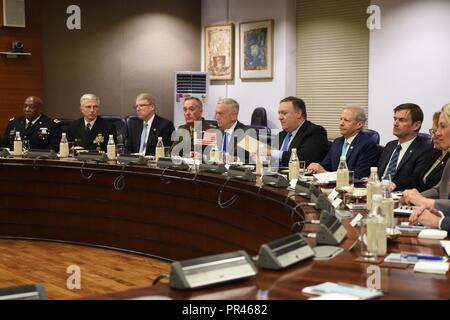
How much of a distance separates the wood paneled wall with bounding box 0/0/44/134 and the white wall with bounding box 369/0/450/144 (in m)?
4.44

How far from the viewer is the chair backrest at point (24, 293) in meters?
1.71

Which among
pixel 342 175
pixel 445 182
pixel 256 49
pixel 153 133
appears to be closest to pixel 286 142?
pixel 153 133

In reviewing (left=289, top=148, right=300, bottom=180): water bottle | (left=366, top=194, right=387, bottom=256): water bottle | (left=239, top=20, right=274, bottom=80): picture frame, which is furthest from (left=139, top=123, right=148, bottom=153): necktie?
(left=366, top=194, right=387, bottom=256): water bottle

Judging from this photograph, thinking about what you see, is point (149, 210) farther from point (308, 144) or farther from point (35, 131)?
point (35, 131)

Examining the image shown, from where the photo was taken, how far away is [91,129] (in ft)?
22.0

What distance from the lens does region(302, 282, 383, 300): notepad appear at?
1904 millimetres

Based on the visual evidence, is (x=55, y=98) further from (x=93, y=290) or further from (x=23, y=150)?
(x=93, y=290)

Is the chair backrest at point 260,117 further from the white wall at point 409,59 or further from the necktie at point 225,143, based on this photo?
the necktie at point 225,143

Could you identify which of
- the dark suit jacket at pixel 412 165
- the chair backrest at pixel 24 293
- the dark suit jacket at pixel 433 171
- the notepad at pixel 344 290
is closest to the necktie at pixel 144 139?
the dark suit jacket at pixel 412 165

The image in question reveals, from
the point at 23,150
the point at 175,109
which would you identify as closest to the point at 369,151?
the point at 23,150

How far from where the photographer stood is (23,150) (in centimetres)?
652

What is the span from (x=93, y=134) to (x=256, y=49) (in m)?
3.95

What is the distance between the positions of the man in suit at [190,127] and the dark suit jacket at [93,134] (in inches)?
31.5

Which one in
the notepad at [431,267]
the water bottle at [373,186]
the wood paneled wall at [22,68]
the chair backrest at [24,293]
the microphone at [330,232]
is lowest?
the notepad at [431,267]
